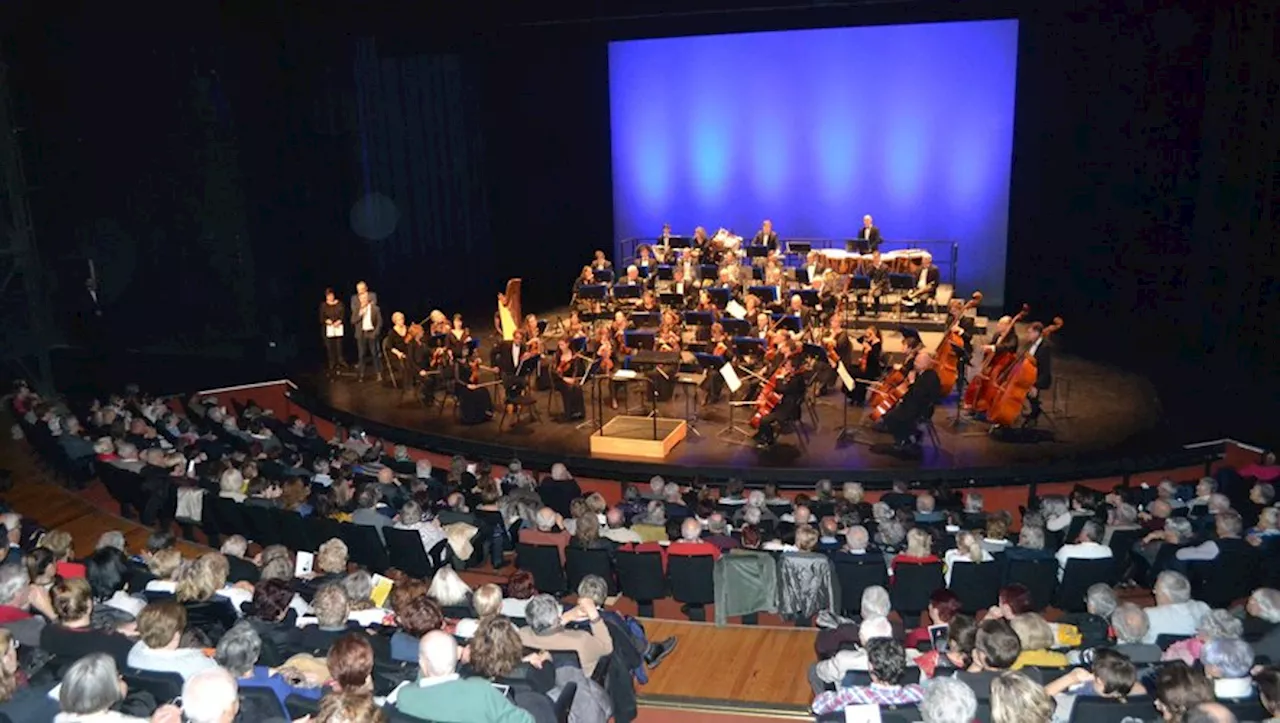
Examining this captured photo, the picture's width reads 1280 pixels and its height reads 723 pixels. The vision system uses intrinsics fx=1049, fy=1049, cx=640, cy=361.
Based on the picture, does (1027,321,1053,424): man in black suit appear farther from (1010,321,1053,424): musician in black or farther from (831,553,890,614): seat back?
(831,553,890,614): seat back

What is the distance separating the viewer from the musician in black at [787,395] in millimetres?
11930

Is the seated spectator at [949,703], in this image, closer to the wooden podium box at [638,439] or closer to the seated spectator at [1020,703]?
the seated spectator at [1020,703]

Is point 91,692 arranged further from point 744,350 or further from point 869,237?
point 869,237

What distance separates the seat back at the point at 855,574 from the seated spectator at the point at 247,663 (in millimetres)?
3838

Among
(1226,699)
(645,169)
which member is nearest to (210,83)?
(645,169)

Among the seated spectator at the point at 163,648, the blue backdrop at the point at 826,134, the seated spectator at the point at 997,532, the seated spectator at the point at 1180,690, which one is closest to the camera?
the seated spectator at the point at 1180,690

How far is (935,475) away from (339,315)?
906 cm

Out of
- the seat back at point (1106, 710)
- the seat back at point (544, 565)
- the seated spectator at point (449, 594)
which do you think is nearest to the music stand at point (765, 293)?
the seat back at point (544, 565)

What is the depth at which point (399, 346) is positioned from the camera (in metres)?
15.0

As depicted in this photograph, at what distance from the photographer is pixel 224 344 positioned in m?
18.3

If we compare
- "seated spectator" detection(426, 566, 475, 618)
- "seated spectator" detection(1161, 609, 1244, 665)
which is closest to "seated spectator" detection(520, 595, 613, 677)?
"seated spectator" detection(426, 566, 475, 618)

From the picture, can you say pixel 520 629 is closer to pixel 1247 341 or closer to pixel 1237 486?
pixel 1237 486

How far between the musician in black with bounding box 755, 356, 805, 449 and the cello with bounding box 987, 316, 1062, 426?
7.33ft

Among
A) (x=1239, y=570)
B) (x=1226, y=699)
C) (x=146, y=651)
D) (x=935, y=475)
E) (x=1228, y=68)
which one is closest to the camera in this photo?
(x=1226, y=699)
